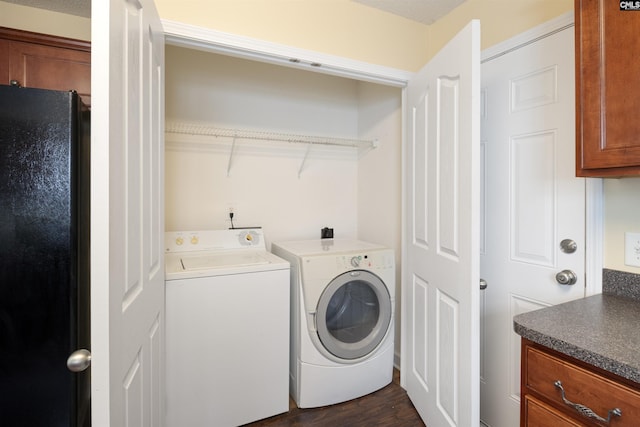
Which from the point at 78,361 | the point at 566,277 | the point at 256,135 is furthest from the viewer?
the point at 256,135

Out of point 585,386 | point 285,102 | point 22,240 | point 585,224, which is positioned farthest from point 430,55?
point 22,240

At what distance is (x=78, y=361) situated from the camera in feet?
2.40

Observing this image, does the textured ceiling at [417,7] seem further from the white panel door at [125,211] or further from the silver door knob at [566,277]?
the silver door knob at [566,277]

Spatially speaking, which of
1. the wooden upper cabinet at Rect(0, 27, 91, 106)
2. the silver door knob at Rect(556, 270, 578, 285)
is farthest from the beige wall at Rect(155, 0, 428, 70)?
the silver door knob at Rect(556, 270, 578, 285)

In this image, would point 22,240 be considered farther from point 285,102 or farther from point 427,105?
point 285,102

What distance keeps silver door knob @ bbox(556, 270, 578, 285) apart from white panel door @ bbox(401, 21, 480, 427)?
15.2 inches

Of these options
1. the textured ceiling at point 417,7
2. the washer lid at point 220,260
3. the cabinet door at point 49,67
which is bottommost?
the washer lid at point 220,260

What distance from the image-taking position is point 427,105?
64.2 inches

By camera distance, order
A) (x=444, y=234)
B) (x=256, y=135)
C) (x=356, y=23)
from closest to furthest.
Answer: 1. (x=444, y=234)
2. (x=356, y=23)
3. (x=256, y=135)

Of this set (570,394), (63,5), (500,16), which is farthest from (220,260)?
(500,16)

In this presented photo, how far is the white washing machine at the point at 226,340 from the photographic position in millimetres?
1548

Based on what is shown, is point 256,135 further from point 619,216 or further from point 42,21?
point 619,216

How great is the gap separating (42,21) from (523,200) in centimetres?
291

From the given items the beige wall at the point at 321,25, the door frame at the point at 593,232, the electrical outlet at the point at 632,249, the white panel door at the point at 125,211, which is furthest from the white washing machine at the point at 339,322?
the beige wall at the point at 321,25
